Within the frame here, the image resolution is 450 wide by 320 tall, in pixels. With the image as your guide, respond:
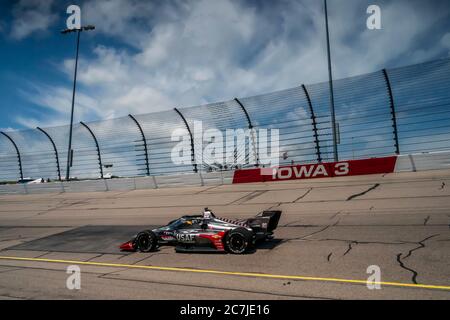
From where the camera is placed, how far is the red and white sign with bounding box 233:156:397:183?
55.4 ft

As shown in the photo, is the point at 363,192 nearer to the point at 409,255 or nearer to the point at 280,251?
the point at 280,251

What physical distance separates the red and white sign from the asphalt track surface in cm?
108

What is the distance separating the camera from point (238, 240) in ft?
26.1

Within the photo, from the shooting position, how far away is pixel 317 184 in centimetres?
1606

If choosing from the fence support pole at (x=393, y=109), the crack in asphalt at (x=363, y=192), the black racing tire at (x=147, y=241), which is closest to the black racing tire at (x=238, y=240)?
the black racing tire at (x=147, y=241)

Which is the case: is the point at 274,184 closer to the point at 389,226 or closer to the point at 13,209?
the point at 389,226

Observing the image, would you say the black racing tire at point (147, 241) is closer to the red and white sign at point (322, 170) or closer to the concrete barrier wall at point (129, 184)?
the red and white sign at point (322, 170)

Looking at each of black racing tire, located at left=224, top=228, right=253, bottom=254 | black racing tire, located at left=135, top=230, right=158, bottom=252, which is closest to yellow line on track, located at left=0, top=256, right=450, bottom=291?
black racing tire, located at left=135, top=230, right=158, bottom=252

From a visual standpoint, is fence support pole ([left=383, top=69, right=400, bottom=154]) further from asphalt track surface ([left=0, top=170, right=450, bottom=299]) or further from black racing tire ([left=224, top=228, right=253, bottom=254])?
black racing tire ([left=224, top=228, right=253, bottom=254])

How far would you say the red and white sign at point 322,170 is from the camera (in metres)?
16.9

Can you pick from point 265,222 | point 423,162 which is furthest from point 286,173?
point 265,222

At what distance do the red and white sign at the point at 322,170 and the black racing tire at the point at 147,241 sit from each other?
34.1 ft
